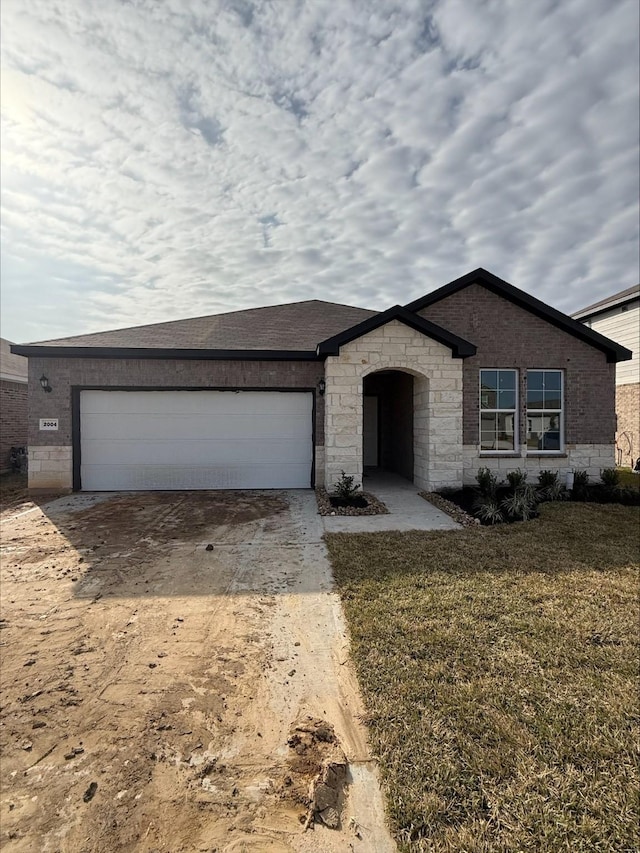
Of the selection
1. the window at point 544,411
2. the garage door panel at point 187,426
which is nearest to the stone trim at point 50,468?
the garage door panel at point 187,426

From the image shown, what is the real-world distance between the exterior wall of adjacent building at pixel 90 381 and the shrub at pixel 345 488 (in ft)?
6.07

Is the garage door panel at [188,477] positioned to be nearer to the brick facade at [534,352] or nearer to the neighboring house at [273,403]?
the neighboring house at [273,403]

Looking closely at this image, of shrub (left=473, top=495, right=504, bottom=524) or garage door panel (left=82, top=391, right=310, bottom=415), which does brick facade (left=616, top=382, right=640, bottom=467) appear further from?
garage door panel (left=82, top=391, right=310, bottom=415)

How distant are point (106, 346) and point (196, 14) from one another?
6.52 m

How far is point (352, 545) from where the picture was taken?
609cm

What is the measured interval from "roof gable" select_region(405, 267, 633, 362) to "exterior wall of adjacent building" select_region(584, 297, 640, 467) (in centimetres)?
554

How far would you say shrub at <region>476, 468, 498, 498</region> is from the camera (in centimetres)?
912

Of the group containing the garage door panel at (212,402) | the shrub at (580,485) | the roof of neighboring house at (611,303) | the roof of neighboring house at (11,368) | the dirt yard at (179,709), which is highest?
the roof of neighboring house at (611,303)

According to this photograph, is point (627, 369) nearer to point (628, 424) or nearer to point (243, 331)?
point (628, 424)

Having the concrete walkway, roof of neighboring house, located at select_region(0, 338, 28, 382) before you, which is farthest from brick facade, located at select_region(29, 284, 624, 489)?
roof of neighboring house, located at select_region(0, 338, 28, 382)

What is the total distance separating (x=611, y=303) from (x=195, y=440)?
15.6 meters

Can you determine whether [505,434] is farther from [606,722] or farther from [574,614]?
[606,722]

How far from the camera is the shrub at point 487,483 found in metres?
9.12

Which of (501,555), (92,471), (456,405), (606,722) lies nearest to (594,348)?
(456,405)
